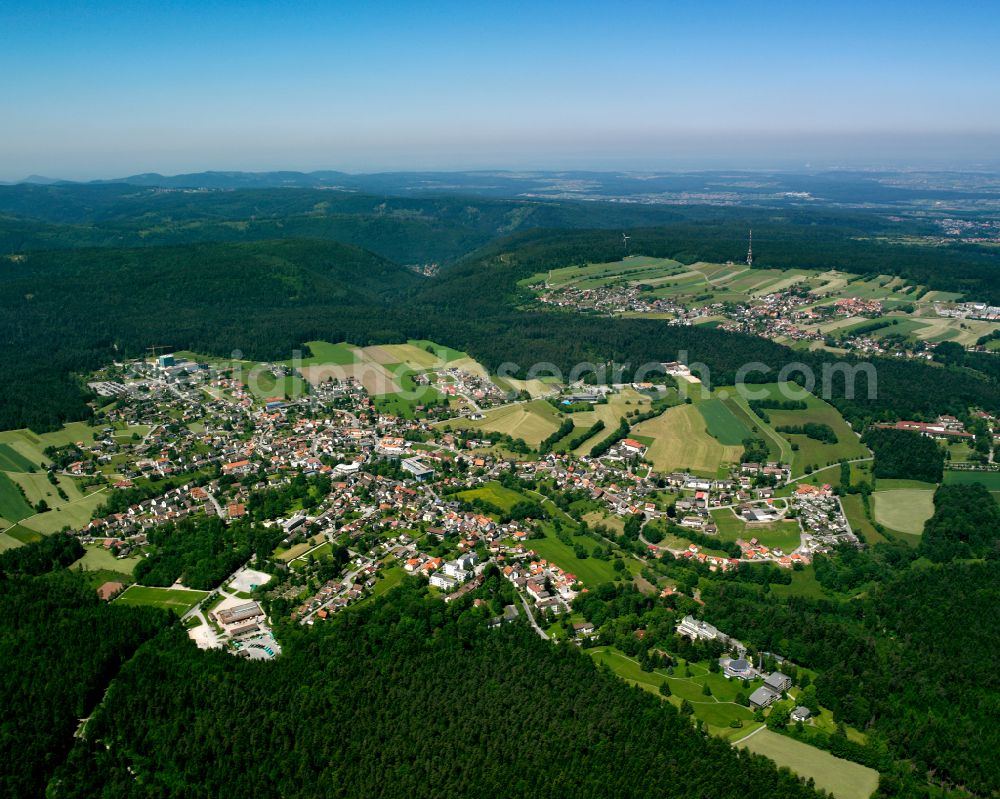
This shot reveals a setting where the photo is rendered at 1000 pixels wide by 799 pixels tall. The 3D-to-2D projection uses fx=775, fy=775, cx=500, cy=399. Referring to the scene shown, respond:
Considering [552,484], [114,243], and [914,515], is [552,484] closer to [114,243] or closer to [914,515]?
[914,515]

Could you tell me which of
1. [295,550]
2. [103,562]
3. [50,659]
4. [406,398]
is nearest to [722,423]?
[406,398]

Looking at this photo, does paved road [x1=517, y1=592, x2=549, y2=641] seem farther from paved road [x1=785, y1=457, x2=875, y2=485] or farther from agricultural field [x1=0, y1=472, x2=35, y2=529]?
agricultural field [x1=0, y1=472, x2=35, y2=529]

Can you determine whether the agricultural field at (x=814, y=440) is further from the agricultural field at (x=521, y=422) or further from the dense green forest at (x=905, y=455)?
the agricultural field at (x=521, y=422)

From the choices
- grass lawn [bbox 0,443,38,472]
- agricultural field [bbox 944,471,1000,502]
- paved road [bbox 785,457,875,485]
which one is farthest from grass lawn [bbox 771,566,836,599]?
grass lawn [bbox 0,443,38,472]

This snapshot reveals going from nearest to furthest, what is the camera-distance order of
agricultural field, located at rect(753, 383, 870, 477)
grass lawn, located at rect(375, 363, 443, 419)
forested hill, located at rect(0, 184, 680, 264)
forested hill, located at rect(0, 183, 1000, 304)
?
agricultural field, located at rect(753, 383, 870, 477) → grass lawn, located at rect(375, 363, 443, 419) → forested hill, located at rect(0, 183, 1000, 304) → forested hill, located at rect(0, 184, 680, 264)

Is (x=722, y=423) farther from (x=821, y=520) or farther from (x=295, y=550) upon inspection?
(x=295, y=550)
